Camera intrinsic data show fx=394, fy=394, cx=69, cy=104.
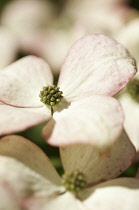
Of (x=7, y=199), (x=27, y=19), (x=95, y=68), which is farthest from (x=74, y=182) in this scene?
(x=27, y=19)

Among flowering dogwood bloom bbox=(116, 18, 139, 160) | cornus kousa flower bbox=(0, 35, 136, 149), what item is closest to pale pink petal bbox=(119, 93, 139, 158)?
flowering dogwood bloom bbox=(116, 18, 139, 160)

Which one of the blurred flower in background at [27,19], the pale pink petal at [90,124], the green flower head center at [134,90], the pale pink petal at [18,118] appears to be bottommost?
the blurred flower in background at [27,19]

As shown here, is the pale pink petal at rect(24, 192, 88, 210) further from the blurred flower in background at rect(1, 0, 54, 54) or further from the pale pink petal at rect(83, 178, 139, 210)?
the blurred flower in background at rect(1, 0, 54, 54)

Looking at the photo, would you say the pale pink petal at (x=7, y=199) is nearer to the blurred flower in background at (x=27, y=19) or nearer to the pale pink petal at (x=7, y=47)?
the pale pink petal at (x=7, y=47)

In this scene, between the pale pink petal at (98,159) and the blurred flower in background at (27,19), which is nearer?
the pale pink petal at (98,159)

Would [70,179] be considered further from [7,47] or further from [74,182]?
[7,47]

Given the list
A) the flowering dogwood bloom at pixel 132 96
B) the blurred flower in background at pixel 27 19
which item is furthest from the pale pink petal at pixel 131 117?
the blurred flower in background at pixel 27 19

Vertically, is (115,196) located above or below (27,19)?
above
